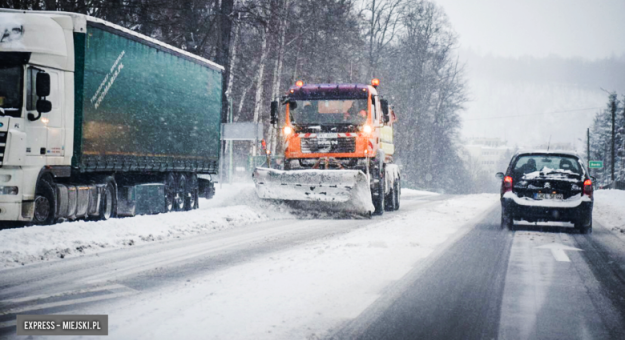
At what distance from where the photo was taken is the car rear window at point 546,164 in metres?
14.9

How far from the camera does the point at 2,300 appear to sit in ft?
22.1

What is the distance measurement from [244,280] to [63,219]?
759 cm

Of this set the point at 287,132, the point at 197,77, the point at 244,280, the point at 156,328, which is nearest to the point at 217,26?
the point at 197,77

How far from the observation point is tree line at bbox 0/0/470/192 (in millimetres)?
27625

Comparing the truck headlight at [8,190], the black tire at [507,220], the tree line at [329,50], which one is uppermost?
the tree line at [329,50]

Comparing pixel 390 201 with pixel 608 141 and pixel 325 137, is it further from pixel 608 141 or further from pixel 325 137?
pixel 608 141

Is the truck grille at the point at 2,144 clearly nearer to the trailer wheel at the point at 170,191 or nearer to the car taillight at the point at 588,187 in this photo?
the trailer wheel at the point at 170,191

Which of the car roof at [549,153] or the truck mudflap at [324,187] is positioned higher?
the car roof at [549,153]

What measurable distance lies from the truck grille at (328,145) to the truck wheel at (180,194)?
3479 millimetres

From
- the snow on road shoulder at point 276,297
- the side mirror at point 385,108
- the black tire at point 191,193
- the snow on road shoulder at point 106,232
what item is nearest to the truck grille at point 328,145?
the side mirror at point 385,108

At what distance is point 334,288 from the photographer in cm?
736

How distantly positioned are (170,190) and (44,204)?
5.50m

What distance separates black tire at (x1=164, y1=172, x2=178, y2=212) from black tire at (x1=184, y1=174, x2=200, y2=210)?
888 millimetres

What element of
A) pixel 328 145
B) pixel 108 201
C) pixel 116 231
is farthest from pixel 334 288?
pixel 328 145
